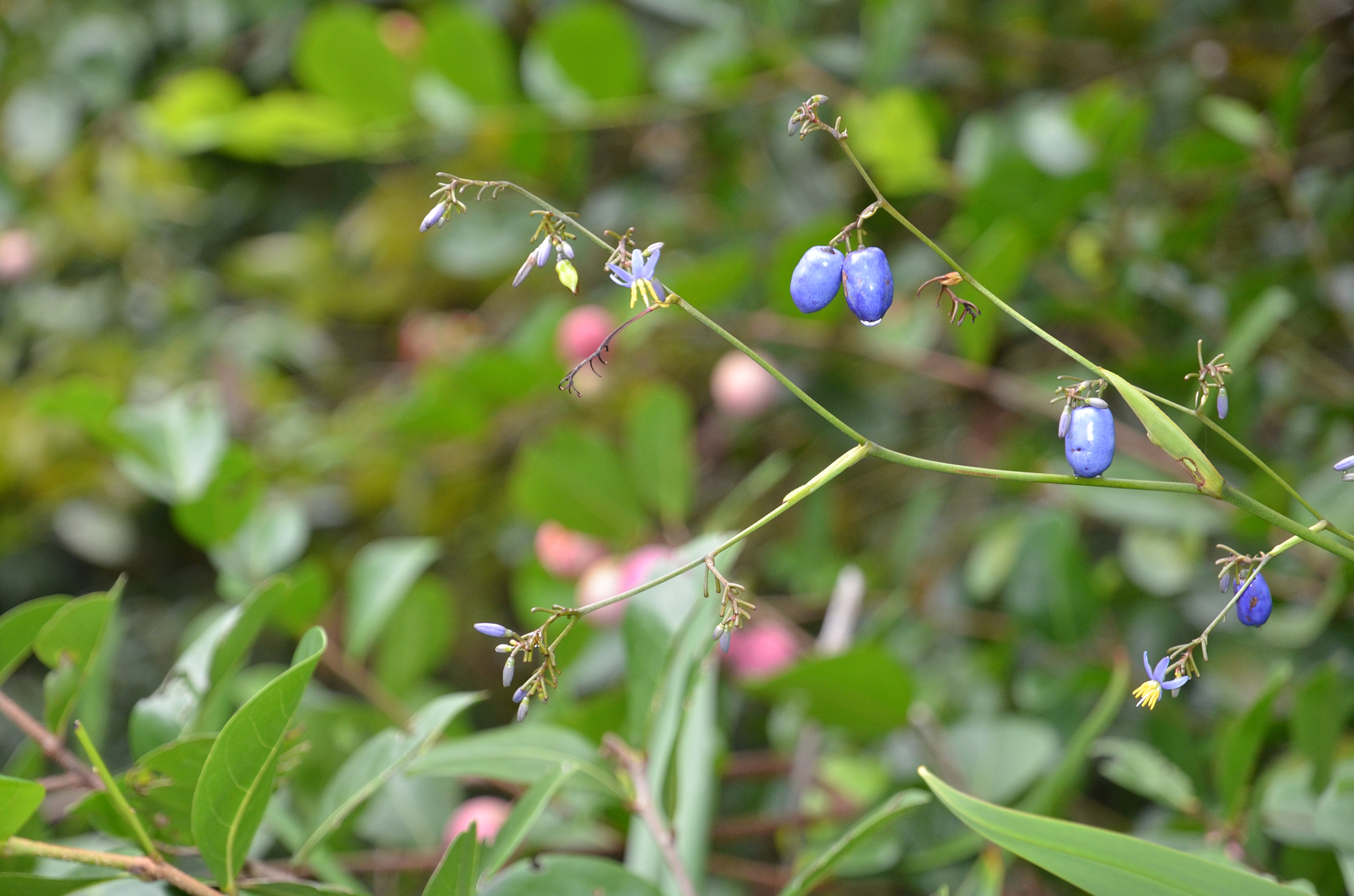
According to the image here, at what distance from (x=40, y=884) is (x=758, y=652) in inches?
22.7

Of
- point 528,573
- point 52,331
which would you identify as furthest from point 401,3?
→ point 528,573

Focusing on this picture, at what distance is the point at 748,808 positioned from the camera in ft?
2.80

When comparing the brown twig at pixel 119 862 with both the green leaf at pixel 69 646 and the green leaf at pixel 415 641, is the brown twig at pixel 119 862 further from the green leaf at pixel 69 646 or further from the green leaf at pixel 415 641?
the green leaf at pixel 415 641

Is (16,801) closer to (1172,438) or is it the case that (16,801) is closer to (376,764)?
(376,764)

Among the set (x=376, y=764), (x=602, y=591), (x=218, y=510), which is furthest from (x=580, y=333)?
(x=376, y=764)

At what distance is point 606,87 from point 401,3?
0.59m

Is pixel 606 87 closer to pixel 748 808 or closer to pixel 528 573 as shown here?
pixel 528 573

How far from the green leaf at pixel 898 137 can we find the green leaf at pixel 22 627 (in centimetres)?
78

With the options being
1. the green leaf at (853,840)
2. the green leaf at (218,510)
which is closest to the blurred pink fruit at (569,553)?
the green leaf at (218,510)

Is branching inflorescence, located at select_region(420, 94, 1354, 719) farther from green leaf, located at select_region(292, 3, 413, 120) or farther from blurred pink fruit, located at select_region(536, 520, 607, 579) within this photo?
green leaf, located at select_region(292, 3, 413, 120)

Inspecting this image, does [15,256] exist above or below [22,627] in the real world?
below

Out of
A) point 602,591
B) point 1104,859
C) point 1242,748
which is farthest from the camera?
point 602,591

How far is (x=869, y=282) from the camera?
0.35 metres

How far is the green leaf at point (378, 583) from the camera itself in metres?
0.76
